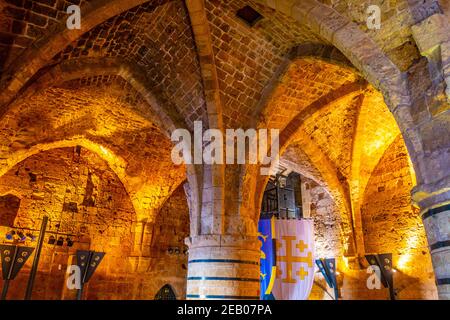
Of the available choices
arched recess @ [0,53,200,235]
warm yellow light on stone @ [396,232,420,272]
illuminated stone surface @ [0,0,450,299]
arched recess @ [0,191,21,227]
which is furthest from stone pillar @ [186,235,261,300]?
arched recess @ [0,191,21,227]

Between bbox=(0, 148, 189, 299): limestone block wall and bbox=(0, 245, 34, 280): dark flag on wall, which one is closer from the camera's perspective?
bbox=(0, 245, 34, 280): dark flag on wall

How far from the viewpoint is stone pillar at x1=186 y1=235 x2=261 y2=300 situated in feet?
16.8

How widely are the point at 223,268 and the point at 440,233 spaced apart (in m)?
3.25

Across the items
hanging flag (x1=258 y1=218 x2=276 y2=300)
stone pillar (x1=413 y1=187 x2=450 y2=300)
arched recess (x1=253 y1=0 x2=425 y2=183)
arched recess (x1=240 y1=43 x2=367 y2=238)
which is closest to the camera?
stone pillar (x1=413 y1=187 x2=450 y2=300)

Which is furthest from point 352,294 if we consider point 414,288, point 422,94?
point 422,94

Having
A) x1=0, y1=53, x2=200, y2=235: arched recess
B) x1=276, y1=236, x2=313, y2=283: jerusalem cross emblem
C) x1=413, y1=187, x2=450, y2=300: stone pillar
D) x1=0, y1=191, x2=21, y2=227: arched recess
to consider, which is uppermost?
x1=0, y1=53, x2=200, y2=235: arched recess

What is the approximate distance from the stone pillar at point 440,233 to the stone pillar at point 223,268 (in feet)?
10.0

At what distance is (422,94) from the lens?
293cm

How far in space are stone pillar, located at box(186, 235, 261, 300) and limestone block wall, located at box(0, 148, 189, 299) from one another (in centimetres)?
456

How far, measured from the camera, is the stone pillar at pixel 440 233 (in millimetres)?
2477

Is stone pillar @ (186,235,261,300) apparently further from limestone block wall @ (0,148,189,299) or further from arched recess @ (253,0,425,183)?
limestone block wall @ (0,148,189,299)

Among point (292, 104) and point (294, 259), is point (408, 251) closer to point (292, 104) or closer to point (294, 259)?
point (294, 259)
